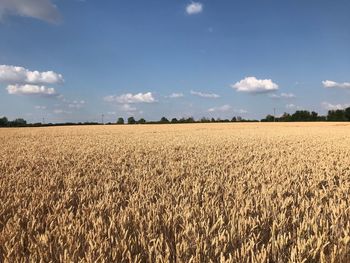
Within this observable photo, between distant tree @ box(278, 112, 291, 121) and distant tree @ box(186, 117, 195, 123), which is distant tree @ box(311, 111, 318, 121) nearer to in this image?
distant tree @ box(278, 112, 291, 121)

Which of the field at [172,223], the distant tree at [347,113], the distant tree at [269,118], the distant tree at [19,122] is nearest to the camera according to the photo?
the field at [172,223]

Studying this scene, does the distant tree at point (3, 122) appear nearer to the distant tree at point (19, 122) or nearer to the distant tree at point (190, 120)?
the distant tree at point (19, 122)

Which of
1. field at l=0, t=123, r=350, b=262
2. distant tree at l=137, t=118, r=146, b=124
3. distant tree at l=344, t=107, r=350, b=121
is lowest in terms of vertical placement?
field at l=0, t=123, r=350, b=262

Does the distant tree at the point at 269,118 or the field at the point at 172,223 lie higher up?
the distant tree at the point at 269,118

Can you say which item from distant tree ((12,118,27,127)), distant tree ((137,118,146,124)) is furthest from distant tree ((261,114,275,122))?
distant tree ((12,118,27,127))

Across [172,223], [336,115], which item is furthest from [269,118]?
[172,223]

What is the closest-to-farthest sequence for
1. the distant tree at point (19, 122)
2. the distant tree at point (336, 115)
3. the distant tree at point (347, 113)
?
1. the distant tree at point (19, 122)
2. the distant tree at point (347, 113)
3. the distant tree at point (336, 115)

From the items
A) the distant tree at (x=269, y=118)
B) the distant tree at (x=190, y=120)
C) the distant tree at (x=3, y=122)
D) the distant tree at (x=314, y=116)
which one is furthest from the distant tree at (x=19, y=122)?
the distant tree at (x=314, y=116)

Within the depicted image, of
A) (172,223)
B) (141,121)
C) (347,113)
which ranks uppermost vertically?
(347,113)

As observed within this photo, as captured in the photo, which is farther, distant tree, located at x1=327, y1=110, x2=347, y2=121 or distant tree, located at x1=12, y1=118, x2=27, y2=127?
distant tree, located at x1=327, y1=110, x2=347, y2=121

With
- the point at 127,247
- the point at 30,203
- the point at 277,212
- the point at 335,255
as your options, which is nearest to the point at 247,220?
the point at 277,212

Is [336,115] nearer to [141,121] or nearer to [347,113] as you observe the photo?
[347,113]

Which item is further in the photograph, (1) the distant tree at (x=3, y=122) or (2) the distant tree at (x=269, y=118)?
(2) the distant tree at (x=269, y=118)

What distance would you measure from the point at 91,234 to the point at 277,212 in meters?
2.20
